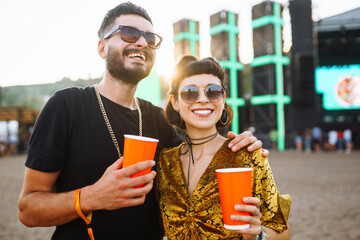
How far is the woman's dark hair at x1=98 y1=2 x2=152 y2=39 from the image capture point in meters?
2.25

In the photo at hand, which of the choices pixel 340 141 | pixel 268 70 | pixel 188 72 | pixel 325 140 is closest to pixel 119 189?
pixel 188 72

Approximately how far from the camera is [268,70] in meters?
25.4

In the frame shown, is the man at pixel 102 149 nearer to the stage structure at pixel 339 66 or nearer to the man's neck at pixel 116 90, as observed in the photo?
the man's neck at pixel 116 90

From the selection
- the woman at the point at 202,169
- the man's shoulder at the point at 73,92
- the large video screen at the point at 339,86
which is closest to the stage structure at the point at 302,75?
the large video screen at the point at 339,86

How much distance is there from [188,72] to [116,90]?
0.56m

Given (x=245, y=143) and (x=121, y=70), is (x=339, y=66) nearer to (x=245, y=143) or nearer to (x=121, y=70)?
(x=245, y=143)

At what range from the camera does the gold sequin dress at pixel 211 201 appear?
5.83ft

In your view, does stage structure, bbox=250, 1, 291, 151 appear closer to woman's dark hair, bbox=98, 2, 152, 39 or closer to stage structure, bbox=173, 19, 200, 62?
stage structure, bbox=173, 19, 200, 62

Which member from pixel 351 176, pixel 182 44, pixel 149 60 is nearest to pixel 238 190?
pixel 149 60

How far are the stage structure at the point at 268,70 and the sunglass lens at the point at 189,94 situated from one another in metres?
23.6

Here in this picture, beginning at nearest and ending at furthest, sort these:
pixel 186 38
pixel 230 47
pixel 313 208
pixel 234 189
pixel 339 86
A: pixel 234 189 < pixel 313 208 < pixel 339 86 < pixel 230 47 < pixel 186 38

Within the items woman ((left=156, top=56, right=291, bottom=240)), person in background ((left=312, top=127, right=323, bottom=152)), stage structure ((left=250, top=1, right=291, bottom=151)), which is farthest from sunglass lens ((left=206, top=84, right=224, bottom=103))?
stage structure ((left=250, top=1, right=291, bottom=151))

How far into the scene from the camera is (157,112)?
8.39 feet

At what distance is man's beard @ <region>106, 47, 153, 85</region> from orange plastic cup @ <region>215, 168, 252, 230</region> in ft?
3.50
